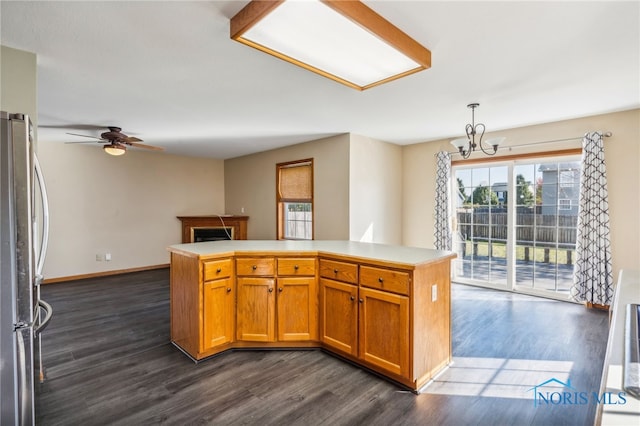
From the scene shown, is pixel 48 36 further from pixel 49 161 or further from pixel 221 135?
pixel 49 161

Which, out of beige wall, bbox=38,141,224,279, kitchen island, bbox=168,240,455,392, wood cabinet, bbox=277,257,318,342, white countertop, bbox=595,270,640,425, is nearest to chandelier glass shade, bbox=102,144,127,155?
beige wall, bbox=38,141,224,279

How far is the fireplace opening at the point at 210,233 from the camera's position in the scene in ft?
22.4

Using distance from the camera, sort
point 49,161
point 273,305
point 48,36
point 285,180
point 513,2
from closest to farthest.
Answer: point 513,2
point 48,36
point 273,305
point 49,161
point 285,180

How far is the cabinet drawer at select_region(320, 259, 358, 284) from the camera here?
253 centimetres

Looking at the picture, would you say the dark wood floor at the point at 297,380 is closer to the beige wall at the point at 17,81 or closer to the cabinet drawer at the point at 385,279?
the cabinet drawer at the point at 385,279

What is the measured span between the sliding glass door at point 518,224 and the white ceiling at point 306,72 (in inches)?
30.5

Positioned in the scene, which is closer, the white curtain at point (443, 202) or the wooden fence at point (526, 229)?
the wooden fence at point (526, 229)

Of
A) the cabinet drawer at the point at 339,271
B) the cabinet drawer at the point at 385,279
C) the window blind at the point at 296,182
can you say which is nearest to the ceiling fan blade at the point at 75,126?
the window blind at the point at 296,182

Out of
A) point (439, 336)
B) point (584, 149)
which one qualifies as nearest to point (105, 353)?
point (439, 336)

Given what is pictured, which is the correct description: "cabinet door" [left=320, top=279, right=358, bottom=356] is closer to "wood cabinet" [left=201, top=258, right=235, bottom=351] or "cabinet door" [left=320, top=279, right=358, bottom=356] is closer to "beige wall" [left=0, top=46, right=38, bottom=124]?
"wood cabinet" [left=201, top=258, right=235, bottom=351]

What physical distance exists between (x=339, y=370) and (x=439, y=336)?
2.71 feet

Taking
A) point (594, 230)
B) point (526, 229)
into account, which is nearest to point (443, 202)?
point (526, 229)

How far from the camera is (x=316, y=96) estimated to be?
3.18 m

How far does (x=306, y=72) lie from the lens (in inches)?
103
